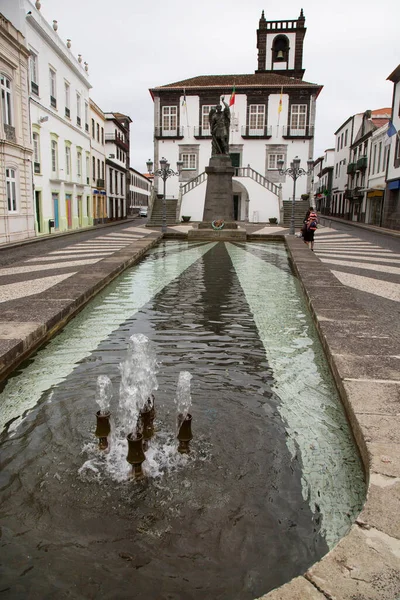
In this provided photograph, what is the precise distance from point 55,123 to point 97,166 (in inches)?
462

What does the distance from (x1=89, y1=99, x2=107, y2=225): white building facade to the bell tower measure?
17379mm

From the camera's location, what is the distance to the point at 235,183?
110 feet

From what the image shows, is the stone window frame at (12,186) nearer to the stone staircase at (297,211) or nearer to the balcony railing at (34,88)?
the balcony railing at (34,88)

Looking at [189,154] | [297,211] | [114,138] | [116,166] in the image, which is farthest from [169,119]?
[297,211]

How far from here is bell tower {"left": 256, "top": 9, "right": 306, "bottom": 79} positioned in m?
Answer: 44.4

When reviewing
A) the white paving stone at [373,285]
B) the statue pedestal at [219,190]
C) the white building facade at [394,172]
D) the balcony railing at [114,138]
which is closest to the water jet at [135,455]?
the white paving stone at [373,285]

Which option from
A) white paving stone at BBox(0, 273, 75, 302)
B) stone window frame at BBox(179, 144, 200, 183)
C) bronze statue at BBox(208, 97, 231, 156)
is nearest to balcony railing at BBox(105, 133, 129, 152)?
stone window frame at BBox(179, 144, 200, 183)

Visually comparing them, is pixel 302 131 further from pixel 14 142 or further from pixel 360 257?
pixel 360 257

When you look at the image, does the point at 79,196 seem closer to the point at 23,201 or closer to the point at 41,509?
the point at 23,201

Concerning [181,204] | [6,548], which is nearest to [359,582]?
[6,548]

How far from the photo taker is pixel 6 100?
19.6 meters

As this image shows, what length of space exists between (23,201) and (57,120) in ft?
24.4

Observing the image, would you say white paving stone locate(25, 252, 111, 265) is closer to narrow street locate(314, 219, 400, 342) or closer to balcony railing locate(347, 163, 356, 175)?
narrow street locate(314, 219, 400, 342)

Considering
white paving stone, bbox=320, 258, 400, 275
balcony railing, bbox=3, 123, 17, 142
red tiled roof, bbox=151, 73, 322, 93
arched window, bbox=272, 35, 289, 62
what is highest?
arched window, bbox=272, 35, 289, 62
